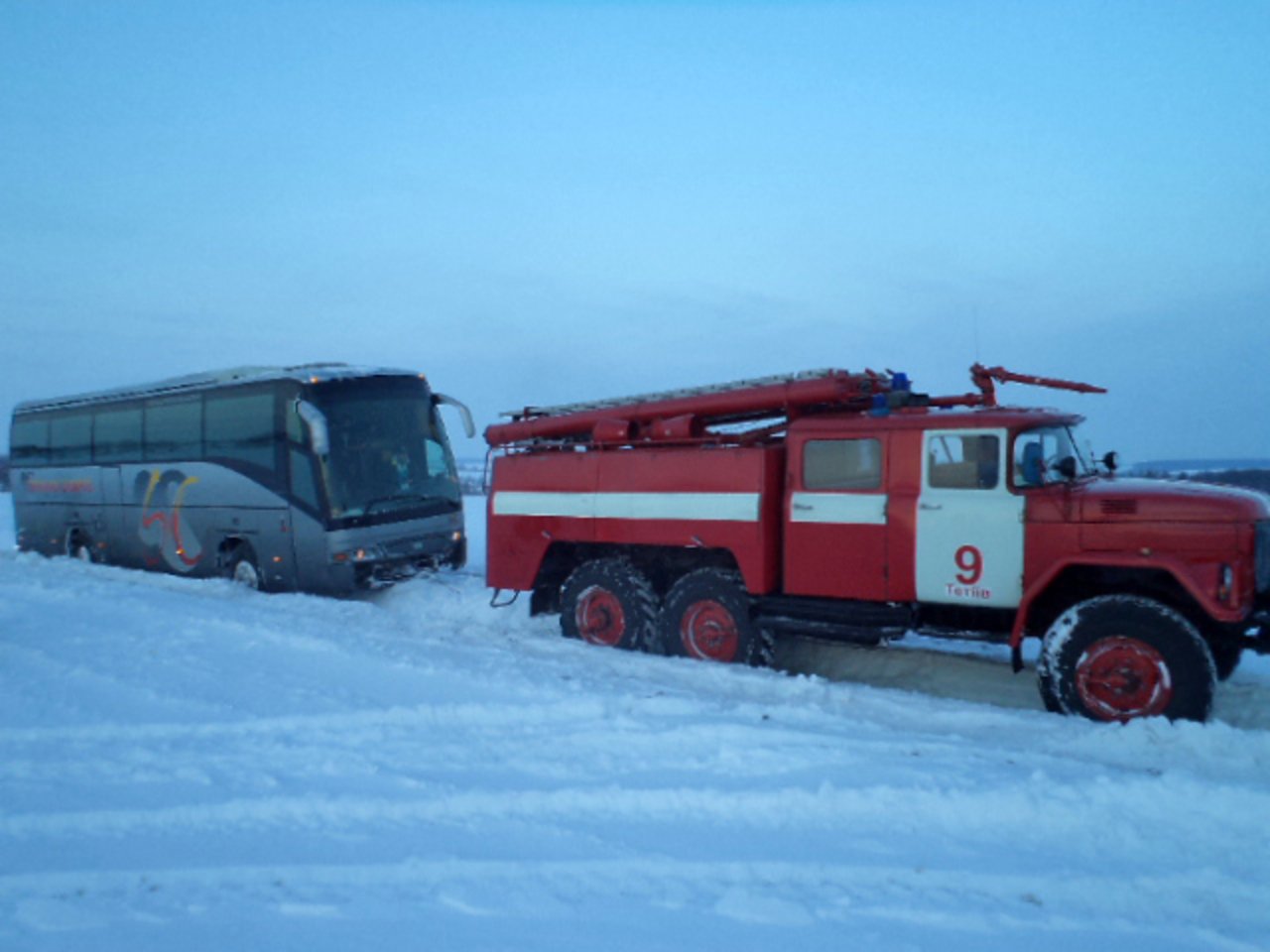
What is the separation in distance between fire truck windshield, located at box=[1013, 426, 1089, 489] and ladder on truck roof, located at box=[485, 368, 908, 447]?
47.6 inches

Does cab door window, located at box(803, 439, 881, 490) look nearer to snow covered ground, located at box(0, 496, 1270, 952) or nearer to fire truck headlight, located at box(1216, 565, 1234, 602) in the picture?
snow covered ground, located at box(0, 496, 1270, 952)

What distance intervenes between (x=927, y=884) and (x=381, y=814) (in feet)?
8.66

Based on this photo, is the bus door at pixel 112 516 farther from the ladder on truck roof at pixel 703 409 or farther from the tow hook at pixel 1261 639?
the tow hook at pixel 1261 639

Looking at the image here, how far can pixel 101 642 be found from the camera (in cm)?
862

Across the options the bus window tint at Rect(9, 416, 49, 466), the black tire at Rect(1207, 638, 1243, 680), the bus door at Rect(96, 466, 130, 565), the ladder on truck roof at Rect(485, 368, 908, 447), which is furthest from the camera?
the bus window tint at Rect(9, 416, 49, 466)

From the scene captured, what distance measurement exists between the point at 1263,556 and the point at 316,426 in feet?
35.2

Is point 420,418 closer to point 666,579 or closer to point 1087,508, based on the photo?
point 666,579

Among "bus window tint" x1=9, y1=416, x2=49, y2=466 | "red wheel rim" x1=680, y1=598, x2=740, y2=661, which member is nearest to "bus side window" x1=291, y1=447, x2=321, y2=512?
"red wheel rim" x1=680, y1=598, x2=740, y2=661

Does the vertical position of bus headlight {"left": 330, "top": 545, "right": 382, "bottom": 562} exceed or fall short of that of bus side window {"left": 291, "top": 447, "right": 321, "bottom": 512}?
it falls short

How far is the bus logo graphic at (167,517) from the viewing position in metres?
15.5

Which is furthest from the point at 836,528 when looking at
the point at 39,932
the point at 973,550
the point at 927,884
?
the point at 39,932

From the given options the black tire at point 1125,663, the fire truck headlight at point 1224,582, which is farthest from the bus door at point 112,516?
the fire truck headlight at point 1224,582

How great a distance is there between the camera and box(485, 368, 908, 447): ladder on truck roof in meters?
8.72

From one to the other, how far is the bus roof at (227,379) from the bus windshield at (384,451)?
17cm
